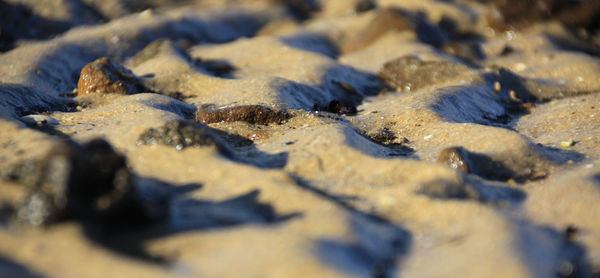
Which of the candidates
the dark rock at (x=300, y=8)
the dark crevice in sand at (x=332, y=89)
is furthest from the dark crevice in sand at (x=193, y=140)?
the dark rock at (x=300, y=8)

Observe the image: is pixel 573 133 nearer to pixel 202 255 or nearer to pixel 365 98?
pixel 365 98

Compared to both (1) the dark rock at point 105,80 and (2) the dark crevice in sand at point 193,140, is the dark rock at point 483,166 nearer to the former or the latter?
(2) the dark crevice in sand at point 193,140

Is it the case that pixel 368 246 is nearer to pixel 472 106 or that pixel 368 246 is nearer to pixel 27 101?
pixel 472 106

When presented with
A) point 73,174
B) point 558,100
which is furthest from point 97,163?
point 558,100

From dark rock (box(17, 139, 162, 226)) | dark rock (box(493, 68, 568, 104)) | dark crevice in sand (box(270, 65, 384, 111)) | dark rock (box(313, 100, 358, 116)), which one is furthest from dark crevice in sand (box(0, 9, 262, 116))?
dark rock (box(493, 68, 568, 104))

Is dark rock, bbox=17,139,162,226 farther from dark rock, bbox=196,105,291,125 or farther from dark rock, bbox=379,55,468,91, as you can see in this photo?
dark rock, bbox=379,55,468,91

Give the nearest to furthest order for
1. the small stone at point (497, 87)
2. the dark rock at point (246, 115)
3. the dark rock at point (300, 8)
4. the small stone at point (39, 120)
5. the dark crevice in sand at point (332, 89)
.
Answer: the small stone at point (39, 120)
the dark rock at point (246, 115)
the dark crevice in sand at point (332, 89)
the small stone at point (497, 87)
the dark rock at point (300, 8)

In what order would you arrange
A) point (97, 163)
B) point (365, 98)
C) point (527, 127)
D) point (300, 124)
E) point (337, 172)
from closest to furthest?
1. point (97, 163)
2. point (337, 172)
3. point (300, 124)
4. point (527, 127)
5. point (365, 98)
